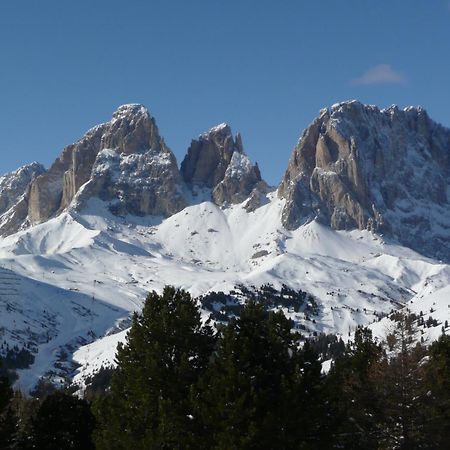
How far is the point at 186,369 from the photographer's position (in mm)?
48500

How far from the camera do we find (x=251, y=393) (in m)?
43.1

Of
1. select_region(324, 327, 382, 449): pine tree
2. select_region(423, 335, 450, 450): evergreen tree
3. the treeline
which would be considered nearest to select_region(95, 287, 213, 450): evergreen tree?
the treeline

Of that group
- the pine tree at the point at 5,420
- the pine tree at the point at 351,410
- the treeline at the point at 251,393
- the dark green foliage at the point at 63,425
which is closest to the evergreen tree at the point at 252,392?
the treeline at the point at 251,393

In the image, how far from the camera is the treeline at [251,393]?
143 feet

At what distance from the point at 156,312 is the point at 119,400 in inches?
270

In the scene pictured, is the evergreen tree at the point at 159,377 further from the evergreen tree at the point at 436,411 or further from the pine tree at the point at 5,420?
the evergreen tree at the point at 436,411

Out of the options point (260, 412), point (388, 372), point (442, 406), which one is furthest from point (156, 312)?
point (442, 406)

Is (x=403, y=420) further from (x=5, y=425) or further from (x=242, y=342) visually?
(x=5, y=425)

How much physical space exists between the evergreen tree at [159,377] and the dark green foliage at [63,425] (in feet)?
37.0

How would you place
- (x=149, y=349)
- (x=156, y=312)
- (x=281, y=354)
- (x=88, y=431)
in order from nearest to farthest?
(x=281, y=354), (x=149, y=349), (x=156, y=312), (x=88, y=431)

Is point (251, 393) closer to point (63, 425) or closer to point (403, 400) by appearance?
point (403, 400)

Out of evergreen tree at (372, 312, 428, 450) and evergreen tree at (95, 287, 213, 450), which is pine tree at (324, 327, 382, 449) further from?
evergreen tree at (95, 287, 213, 450)

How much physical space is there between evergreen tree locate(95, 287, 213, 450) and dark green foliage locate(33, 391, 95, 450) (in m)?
11.3

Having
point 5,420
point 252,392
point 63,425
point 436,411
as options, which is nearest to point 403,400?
point 436,411
